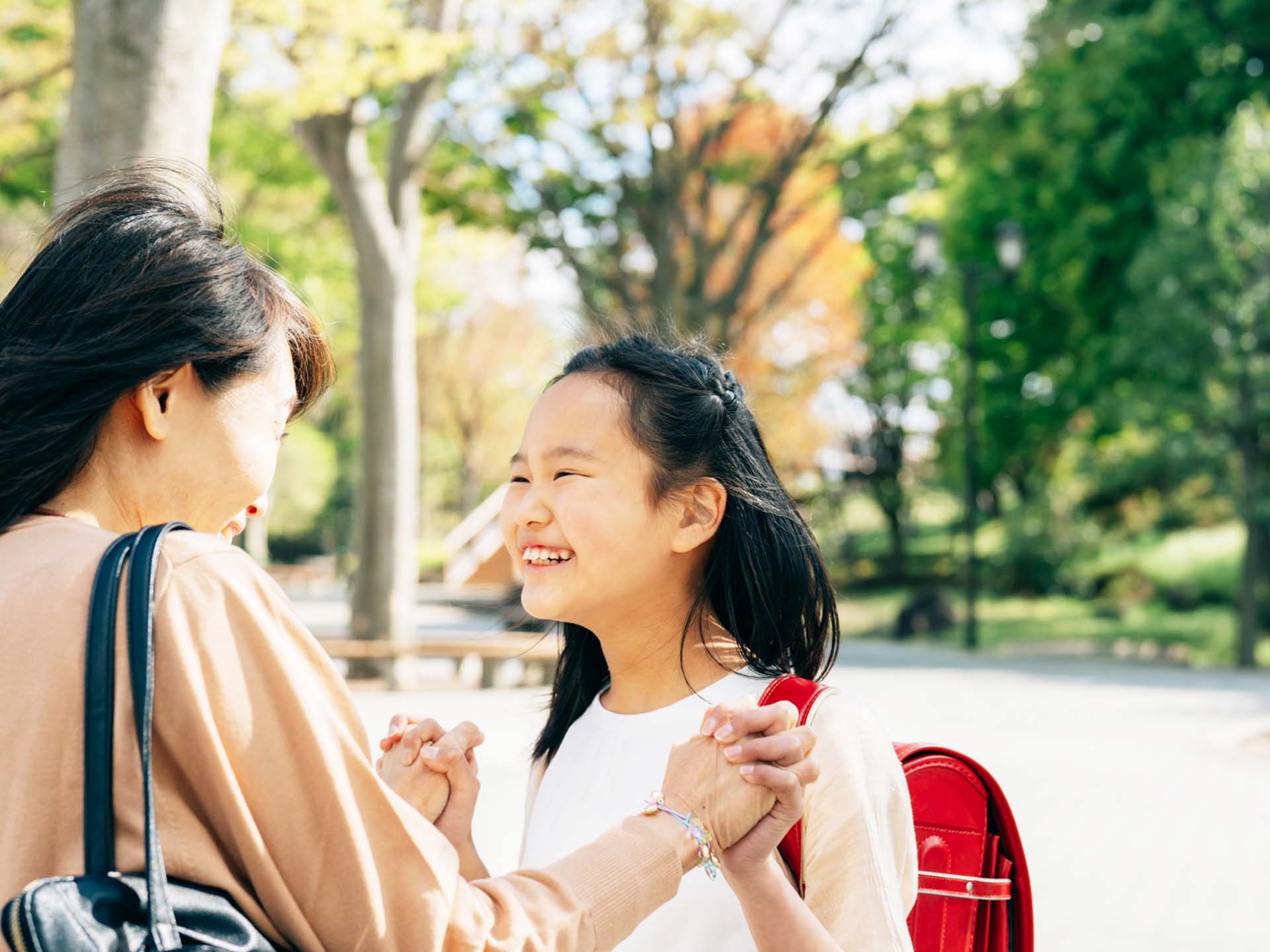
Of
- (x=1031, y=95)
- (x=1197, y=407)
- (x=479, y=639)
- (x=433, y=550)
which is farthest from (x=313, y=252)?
(x=433, y=550)

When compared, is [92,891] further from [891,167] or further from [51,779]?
[891,167]

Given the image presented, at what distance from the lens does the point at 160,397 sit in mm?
1717

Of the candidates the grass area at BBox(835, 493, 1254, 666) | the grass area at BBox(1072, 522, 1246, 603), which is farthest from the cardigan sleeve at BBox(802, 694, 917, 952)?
the grass area at BBox(1072, 522, 1246, 603)

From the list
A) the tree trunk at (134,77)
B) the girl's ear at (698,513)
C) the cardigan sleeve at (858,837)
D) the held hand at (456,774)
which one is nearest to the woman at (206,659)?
the cardigan sleeve at (858,837)

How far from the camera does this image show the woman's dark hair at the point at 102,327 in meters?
1.65

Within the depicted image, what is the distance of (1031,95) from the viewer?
22.7 metres

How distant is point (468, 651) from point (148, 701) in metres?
13.9

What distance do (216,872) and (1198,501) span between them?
31112 millimetres

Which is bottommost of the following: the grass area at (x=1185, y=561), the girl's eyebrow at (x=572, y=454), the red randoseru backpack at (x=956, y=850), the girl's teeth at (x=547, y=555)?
the grass area at (x=1185, y=561)

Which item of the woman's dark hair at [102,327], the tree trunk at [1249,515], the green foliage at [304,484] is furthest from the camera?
the green foliage at [304,484]

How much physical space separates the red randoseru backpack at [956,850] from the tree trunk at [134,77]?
4.11 meters

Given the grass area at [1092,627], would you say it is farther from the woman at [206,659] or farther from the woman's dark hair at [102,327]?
the woman's dark hair at [102,327]

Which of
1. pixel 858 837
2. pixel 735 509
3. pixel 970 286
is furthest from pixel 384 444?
pixel 970 286

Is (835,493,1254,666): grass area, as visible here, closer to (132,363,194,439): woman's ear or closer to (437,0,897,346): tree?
(437,0,897,346): tree
